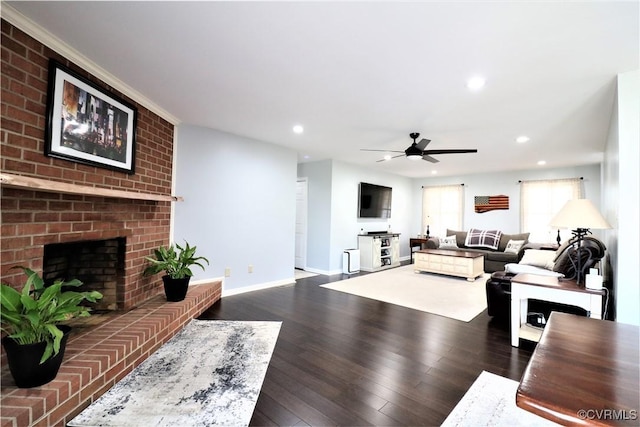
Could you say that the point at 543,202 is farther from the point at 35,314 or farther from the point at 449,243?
the point at 35,314

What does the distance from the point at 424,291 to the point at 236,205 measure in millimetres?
3252

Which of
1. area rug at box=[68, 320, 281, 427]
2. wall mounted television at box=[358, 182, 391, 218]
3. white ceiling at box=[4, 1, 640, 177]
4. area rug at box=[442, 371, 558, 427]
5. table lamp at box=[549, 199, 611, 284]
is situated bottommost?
area rug at box=[68, 320, 281, 427]

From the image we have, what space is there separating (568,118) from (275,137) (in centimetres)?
369

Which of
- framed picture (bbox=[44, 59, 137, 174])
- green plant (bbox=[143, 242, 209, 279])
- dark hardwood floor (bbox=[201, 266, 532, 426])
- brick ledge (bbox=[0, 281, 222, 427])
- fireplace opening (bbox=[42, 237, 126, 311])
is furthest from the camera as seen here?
green plant (bbox=[143, 242, 209, 279])

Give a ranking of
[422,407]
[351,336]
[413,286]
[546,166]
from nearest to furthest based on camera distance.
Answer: [422,407] → [351,336] → [413,286] → [546,166]

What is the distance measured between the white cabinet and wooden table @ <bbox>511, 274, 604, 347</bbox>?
11.7 feet

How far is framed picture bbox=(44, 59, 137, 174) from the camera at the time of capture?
6.61 ft

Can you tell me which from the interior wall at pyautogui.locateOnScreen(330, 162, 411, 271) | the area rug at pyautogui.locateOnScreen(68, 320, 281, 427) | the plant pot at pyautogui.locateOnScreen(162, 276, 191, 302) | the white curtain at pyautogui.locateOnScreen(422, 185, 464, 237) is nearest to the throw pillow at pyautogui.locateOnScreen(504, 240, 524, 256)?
the white curtain at pyautogui.locateOnScreen(422, 185, 464, 237)

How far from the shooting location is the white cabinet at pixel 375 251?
6324mm

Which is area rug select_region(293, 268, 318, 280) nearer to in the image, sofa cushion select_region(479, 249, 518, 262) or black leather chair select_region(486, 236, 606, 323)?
black leather chair select_region(486, 236, 606, 323)

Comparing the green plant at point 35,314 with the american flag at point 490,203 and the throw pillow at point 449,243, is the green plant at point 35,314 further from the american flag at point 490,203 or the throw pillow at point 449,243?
the american flag at point 490,203

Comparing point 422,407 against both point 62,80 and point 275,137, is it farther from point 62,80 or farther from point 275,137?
point 275,137

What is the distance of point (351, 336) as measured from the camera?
2.78 meters

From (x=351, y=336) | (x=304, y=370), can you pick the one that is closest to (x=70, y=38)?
(x=304, y=370)
